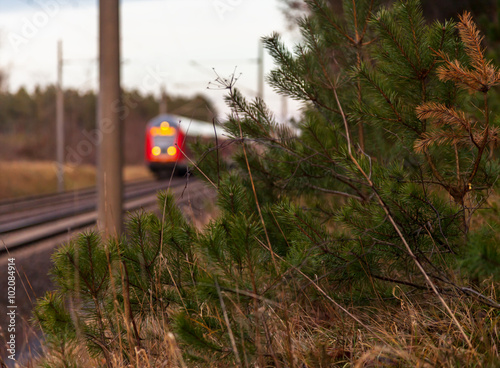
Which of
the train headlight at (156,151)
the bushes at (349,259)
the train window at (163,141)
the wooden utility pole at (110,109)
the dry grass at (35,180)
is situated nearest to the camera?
the bushes at (349,259)

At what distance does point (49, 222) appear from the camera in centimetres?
745

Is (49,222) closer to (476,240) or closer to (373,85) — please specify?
(373,85)

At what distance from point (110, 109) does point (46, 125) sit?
33.5m

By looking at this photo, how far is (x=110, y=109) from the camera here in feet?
12.2

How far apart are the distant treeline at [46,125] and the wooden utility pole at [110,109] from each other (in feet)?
79.6

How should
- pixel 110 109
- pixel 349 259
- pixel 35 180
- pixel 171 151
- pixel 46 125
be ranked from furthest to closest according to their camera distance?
1. pixel 46 125
2. pixel 35 180
3. pixel 171 151
4. pixel 110 109
5. pixel 349 259

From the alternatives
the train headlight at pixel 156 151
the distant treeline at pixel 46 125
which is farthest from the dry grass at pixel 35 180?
the distant treeline at pixel 46 125

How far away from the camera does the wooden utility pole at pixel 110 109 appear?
3658 millimetres

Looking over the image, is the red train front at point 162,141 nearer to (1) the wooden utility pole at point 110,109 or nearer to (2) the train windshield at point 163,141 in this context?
(2) the train windshield at point 163,141

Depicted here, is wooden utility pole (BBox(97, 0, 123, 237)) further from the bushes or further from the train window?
the train window

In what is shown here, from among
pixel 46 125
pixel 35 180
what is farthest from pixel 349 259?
pixel 46 125

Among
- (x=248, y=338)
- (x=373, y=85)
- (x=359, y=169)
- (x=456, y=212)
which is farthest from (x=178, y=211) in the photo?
(x=456, y=212)

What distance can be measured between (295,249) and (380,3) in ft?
5.07

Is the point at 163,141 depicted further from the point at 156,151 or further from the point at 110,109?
the point at 110,109
